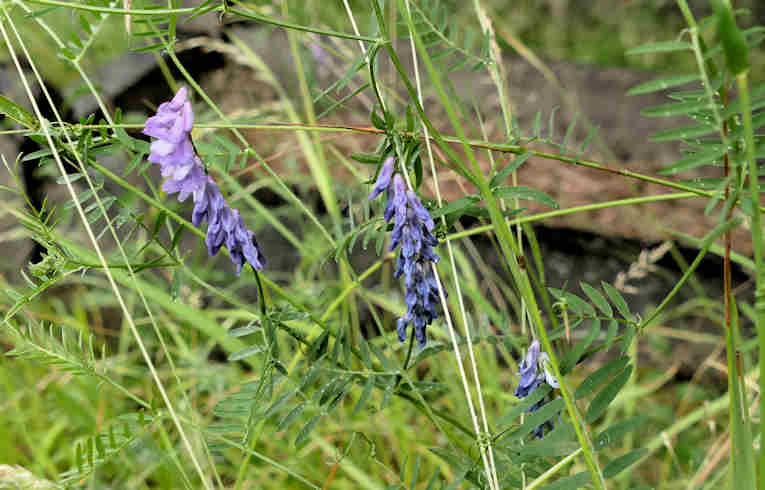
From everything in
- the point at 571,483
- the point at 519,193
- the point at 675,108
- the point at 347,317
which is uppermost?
the point at 675,108

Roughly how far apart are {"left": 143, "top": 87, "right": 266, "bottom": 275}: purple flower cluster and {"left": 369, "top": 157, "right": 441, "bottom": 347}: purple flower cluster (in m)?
0.16

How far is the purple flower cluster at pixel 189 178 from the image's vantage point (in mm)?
700

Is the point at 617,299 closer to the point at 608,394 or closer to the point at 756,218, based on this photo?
the point at 608,394

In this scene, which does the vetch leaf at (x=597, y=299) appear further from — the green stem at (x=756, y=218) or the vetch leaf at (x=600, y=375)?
the green stem at (x=756, y=218)

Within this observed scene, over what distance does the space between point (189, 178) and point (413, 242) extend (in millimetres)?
246

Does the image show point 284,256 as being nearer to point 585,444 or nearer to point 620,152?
point 620,152

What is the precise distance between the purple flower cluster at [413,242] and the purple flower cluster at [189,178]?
155 mm

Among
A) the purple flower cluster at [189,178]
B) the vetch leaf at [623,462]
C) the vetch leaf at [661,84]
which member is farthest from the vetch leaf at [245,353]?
the vetch leaf at [661,84]

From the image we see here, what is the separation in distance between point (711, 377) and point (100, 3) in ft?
6.55

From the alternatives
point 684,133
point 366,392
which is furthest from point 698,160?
point 366,392

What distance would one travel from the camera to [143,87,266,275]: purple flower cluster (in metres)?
0.70

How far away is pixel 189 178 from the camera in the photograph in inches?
28.8

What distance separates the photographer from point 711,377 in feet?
7.23

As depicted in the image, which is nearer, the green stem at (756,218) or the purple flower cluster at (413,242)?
the green stem at (756,218)
